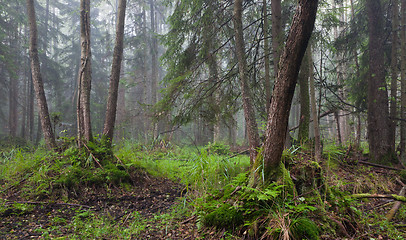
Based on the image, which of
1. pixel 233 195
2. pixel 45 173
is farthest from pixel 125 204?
pixel 233 195

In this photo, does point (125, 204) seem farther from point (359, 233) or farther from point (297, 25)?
point (297, 25)

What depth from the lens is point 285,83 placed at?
2.70m

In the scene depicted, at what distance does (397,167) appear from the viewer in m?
6.51

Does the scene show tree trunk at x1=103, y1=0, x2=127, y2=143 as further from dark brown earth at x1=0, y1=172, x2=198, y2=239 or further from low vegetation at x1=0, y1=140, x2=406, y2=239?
dark brown earth at x1=0, y1=172, x2=198, y2=239

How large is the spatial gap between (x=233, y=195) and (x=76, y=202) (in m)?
3.30

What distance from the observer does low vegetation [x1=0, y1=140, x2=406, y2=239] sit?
2.68m

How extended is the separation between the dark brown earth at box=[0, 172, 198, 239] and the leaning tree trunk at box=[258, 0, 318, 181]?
4.82ft

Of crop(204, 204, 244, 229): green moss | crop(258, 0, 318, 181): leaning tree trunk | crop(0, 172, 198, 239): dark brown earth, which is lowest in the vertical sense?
crop(0, 172, 198, 239): dark brown earth

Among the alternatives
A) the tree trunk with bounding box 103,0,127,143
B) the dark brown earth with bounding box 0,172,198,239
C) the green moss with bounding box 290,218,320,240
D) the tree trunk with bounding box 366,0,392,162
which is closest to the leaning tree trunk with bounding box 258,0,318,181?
the green moss with bounding box 290,218,320,240

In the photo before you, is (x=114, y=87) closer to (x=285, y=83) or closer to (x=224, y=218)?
(x=224, y=218)

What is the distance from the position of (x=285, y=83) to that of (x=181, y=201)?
121 inches

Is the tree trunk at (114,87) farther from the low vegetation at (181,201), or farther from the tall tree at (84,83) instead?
the low vegetation at (181,201)

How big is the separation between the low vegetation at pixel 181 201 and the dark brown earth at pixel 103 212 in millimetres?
16

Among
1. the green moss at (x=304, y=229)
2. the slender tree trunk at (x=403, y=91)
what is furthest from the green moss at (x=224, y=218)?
the slender tree trunk at (x=403, y=91)
